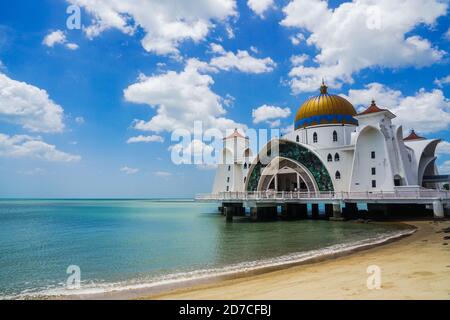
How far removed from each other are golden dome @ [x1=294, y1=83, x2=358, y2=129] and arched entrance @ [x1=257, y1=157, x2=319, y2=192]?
5004 mm

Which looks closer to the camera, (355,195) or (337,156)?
(355,195)

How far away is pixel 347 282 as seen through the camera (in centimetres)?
782

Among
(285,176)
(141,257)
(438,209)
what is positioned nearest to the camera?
(141,257)

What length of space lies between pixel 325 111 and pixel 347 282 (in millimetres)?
31309

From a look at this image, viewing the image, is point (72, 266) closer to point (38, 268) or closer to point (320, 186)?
point (38, 268)

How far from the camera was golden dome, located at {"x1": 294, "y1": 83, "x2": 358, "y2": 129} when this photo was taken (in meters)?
36.3

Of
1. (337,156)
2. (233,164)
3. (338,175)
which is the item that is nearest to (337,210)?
(338,175)

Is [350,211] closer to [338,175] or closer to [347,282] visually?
[338,175]

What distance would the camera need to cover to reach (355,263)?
36.1 ft

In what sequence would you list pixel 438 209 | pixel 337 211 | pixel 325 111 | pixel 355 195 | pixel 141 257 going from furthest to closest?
pixel 325 111
pixel 337 211
pixel 355 195
pixel 438 209
pixel 141 257

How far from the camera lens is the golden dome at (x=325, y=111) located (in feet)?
119

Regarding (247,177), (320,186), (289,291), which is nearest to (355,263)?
(289,291)

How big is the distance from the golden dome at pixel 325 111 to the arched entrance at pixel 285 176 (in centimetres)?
500

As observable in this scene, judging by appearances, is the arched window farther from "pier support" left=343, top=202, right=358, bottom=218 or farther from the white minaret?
the white minaret
